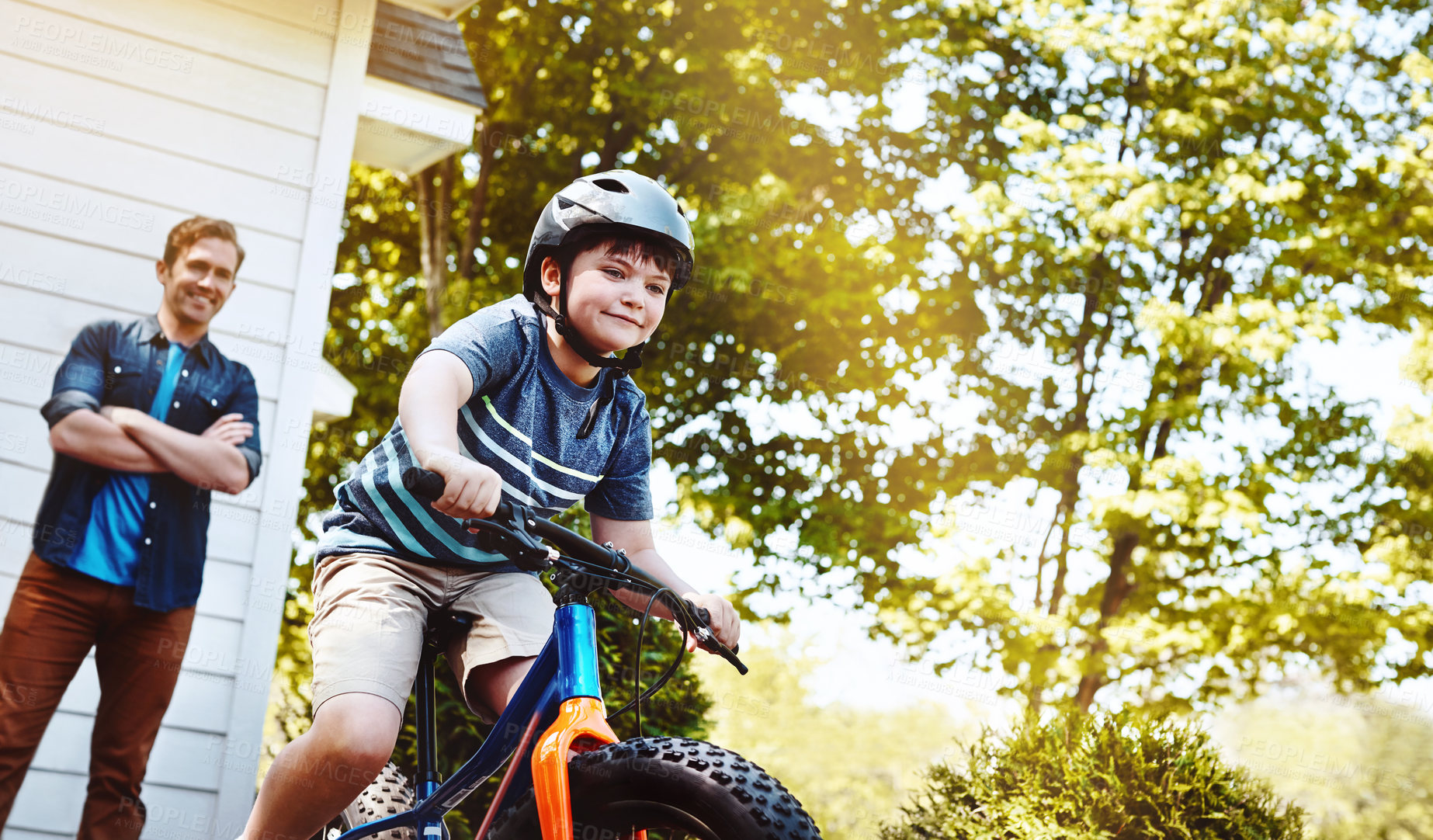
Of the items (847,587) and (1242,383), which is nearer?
(1242,383)

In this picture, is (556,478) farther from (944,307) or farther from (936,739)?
(936,739)

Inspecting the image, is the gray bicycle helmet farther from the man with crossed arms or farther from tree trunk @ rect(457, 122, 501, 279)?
tree trunk @ rect(457, 122, 501, 279)

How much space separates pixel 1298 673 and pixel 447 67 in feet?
32.1

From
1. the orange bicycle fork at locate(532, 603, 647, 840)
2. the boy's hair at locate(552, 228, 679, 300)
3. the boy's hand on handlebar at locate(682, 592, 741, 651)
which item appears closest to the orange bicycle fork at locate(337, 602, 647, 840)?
the orange bicycle fork at locate(532, 603, 647, 840)

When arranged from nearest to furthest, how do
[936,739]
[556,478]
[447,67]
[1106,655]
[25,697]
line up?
[556,478], [25,697], [447,67], [1106,655], [936,739]

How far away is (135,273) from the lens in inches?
189

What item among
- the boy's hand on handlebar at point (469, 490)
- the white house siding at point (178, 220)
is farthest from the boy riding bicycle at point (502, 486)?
the white house siding at point (178, 220)

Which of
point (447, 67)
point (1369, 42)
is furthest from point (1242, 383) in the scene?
point (447, 67)

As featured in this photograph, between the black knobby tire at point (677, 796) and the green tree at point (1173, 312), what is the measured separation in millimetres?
8815

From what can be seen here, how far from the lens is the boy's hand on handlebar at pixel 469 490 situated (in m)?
1.82

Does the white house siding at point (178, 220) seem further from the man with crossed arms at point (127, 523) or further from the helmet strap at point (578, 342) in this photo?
the helmet strap at point (578, 342)

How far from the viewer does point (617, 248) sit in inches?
95.7

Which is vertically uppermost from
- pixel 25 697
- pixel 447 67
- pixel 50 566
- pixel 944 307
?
pixel 944 307

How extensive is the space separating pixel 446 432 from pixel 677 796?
2.55ft
